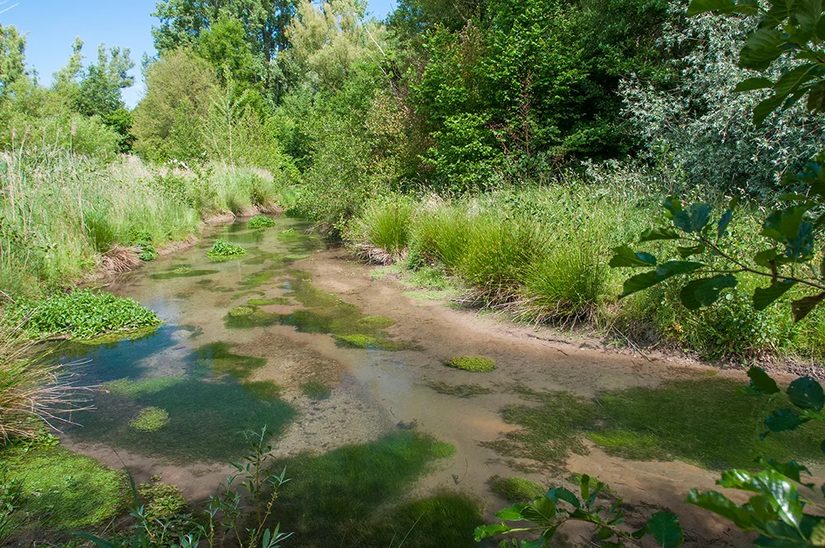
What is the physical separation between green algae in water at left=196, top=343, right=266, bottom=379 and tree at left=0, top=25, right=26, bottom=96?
41.1 m

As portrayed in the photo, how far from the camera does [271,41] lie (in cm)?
4450

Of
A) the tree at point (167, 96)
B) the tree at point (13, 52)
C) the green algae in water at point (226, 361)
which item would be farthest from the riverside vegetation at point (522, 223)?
the tree at point (13, 52)

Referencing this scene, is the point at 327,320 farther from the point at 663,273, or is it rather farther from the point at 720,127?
the point at 720,127

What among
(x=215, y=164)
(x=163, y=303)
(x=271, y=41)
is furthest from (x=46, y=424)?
(x=271, y=41)

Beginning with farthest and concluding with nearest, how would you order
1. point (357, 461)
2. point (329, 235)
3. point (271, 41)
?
1. point (271, 41)
2. point (329, 235)
3. point (357, 461)

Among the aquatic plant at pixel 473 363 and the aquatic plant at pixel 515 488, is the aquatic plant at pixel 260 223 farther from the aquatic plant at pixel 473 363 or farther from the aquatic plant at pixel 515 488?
the aquatic plant at pixel 515 488

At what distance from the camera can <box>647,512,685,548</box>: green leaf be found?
0.88m

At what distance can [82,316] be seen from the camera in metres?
6.49

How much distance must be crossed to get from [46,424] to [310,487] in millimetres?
2251

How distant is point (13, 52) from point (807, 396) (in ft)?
167

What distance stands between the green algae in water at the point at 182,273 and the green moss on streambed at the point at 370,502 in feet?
22.5

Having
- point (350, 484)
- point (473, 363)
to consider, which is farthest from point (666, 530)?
point (473, 363)

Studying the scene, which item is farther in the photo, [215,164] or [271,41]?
[271,41]

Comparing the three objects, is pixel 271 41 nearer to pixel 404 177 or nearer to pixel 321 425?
pixel 404 177
